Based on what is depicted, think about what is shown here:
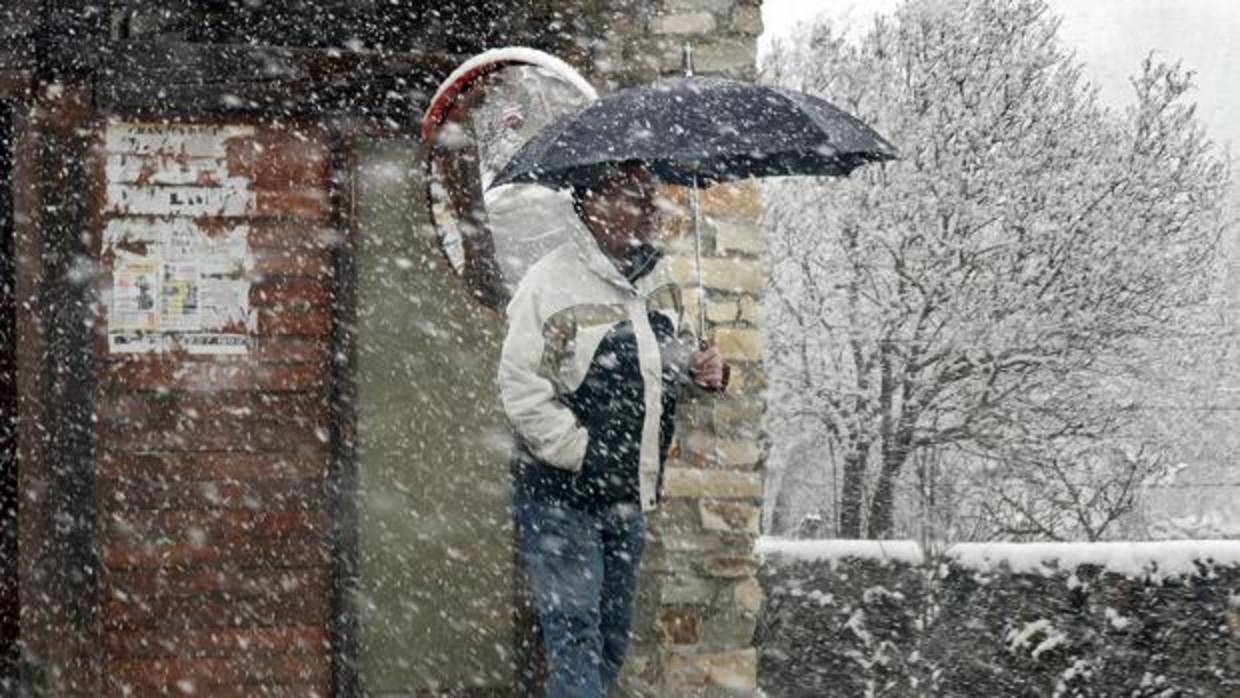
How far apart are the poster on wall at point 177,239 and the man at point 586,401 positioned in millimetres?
1683

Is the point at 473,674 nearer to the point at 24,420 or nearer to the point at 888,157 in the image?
the point at 24,420

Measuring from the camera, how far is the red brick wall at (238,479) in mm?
5090

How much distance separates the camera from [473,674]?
5238 millimetres

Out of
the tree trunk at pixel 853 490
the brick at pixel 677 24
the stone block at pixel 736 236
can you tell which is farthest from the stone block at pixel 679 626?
the tree trunk at pixel 853 490

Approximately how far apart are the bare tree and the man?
53.4 ft

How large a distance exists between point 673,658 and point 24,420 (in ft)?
7.72

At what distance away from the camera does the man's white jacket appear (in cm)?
382

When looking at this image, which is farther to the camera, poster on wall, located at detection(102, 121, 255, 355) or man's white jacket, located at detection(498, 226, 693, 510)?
poster on wall, located at detection(102, 121, 255, 355)

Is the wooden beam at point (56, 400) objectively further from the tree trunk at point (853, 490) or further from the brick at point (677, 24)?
the tree trunk at point (853, 490)

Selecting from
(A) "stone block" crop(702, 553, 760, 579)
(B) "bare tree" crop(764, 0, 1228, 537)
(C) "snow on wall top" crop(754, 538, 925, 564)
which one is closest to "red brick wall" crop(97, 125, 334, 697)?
(A) "stone block" crop(702, 553, 760, 579)

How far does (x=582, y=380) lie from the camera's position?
12.8ft

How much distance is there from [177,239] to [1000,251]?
630 inches

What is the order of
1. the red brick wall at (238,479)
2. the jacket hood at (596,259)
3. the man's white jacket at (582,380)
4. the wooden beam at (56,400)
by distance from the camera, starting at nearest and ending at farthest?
the man's white jacket at (582,380), the jacket hood at (596,259), the wooden beam at (56,400), the red brick wall at (238,479)

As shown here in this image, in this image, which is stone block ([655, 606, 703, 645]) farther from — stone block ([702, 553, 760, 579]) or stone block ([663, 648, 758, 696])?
stone block ([702, 553, 760, 579])
